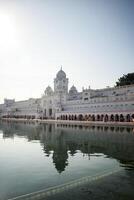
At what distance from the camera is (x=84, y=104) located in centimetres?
7800

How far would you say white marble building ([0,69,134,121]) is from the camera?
205 ft

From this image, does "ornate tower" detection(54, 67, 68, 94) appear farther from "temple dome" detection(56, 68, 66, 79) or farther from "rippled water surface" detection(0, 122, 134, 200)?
"rippled water surface" detection(0, 122, 134, 200)

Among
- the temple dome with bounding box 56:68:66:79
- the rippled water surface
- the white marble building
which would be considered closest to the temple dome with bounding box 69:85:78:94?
the white marble building

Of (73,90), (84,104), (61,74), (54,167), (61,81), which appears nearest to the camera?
(54,167)

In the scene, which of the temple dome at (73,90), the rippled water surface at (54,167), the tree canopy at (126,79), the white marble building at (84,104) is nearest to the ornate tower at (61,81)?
the white marble building at (84,104)

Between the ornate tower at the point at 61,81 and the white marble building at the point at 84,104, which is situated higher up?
the ornate tower at the point at 61,81

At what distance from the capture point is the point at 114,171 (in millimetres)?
13547

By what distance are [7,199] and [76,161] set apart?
7975 mm

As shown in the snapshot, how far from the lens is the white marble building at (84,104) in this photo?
62.5 m

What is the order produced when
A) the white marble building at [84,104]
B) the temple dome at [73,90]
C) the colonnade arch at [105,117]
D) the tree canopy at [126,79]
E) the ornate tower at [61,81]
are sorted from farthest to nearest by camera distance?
the temple dome at [73,90] < the ornate tower at [61,81] < the tree canopy at [126,79] < the white marble building at [84,104] < the colonnade arch at [105,117]

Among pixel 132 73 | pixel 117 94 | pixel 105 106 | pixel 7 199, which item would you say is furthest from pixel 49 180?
pixel 132 73

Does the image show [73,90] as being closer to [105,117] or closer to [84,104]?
[84,104]

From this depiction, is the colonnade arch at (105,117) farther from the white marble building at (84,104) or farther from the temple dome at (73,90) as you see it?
the temple dome at (73,90)

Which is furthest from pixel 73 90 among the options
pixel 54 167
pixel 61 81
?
pixel 54 167
